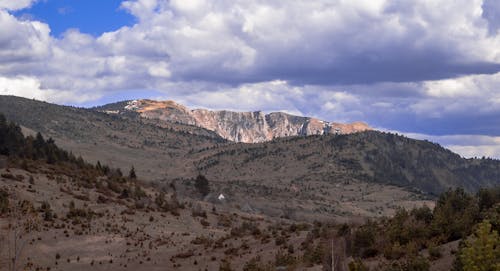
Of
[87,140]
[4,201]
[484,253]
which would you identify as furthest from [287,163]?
[484,253]

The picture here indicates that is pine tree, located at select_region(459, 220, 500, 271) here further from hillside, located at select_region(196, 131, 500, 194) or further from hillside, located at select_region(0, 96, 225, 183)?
hillside, located at select_region(0, 96, 225, 183)

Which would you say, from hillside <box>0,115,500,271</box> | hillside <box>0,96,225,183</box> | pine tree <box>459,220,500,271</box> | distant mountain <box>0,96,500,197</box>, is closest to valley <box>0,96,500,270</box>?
hillside <box>0,115,500,271</box>

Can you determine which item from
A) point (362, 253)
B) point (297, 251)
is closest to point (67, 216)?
point (297, 251)

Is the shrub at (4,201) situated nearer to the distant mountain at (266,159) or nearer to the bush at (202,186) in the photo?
the bush at (202,186)

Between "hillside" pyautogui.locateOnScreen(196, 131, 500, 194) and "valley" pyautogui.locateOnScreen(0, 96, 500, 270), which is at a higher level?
"hillside" pyautogui.locateOnScreen(196, 131, 500, 194)

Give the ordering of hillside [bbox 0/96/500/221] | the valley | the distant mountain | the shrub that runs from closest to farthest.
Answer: the valley
the shrub
hillside [bbox 0/96/500/221]
the distant mountain

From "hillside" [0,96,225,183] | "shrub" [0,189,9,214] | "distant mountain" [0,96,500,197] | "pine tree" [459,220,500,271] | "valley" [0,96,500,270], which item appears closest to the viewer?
"pine tree" [459,220,500,271]

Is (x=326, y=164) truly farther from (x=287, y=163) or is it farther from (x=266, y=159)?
(x=266, y=159)

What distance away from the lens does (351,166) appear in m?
168

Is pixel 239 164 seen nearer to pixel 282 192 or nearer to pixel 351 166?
pixel 351 166

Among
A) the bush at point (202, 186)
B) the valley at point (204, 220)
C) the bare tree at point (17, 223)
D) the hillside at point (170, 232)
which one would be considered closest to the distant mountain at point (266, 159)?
the valley at point (204, 220)

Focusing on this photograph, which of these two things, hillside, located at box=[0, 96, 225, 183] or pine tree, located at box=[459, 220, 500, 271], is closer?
pine tree, located at box=[459, 220, 500, 271]

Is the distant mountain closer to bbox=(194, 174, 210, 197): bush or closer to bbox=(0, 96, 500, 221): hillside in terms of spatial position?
bbox=(0, 96, 500, 221): hillside

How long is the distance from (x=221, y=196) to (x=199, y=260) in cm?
5761
